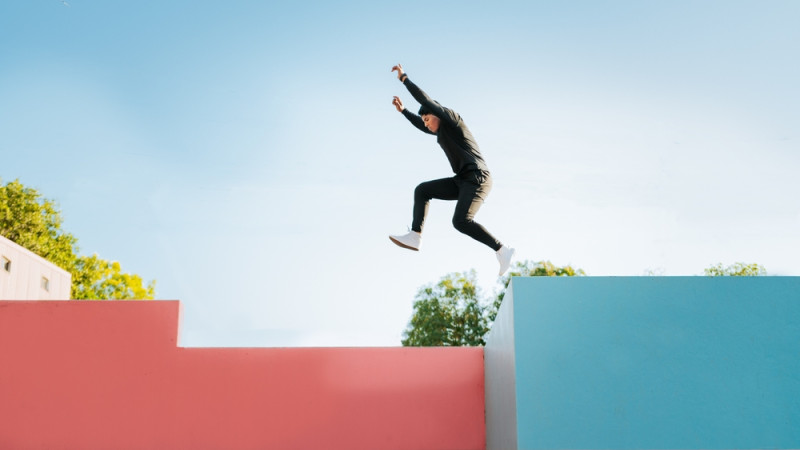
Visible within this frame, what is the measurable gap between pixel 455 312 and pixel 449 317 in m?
0.29

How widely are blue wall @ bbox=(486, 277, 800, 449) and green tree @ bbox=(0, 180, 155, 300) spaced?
2097 cm

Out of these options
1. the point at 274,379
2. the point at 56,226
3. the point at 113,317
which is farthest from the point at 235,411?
the point at 56,226

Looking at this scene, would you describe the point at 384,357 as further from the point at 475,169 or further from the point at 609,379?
the point at 609,379

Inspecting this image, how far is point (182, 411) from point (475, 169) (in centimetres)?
370

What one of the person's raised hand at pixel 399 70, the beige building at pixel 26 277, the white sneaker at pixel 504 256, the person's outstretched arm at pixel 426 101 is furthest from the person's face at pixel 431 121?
the beige building at pixel 26 277

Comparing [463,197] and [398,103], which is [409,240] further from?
[398,103]

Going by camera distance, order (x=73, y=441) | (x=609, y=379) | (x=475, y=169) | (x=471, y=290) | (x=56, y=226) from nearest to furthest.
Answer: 1. (x=609, y=379)
2. (x=475, y=169)
3. (x=73, y=441)
4. (x=56, y=226)
5. (x=471, y=290)

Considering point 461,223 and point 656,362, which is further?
point 461,223

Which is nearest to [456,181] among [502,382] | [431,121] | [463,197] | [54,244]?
[463,197]

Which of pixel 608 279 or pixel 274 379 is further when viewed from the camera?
pixel 274 379

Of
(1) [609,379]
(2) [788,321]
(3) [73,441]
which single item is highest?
(2) [788,321]

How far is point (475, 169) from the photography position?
6.07 m

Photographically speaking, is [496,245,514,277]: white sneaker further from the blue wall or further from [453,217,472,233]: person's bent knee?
the blue wall

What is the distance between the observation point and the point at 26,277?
1236 centimetres
